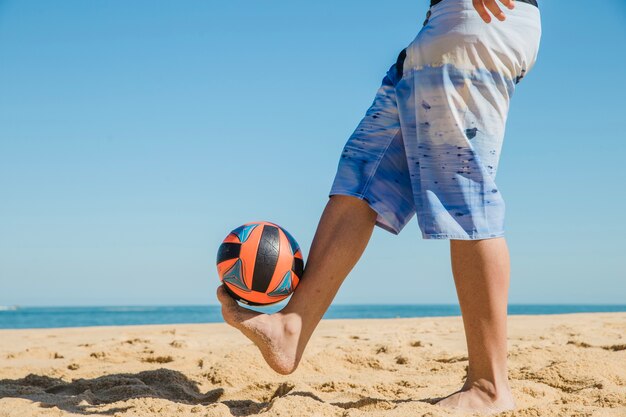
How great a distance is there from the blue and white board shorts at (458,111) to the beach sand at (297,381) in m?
0.70

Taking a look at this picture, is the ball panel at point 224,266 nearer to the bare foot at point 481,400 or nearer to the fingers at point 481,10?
the bare foot at point 481,400

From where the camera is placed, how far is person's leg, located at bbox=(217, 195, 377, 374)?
86.0 inches

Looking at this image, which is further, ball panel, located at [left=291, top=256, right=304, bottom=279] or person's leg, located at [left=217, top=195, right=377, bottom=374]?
ball panel, located at [left=291, top=256, right=304, bottom=279]

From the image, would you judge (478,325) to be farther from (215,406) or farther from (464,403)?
(215,406)

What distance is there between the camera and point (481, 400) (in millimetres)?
2131

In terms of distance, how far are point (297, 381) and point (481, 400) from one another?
1026 millimetres

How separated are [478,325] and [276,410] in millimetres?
767

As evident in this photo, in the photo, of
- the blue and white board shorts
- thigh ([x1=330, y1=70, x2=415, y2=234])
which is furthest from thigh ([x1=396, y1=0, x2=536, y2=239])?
thigh ([x1=330, y1=70, x2=415, y2=234])

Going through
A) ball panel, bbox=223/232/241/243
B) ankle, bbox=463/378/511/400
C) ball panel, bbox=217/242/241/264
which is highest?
ball panel, bbox=223/232/241/243

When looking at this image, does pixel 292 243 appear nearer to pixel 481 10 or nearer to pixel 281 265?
pixel 281 265

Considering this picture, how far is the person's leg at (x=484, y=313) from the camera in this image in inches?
83.2

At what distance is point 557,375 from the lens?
2.78 meters

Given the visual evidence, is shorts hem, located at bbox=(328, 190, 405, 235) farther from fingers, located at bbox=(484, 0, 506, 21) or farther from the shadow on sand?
fingers, located at bbox=(484, 0, 506, 21)

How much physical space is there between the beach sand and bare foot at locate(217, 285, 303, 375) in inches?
5.3
